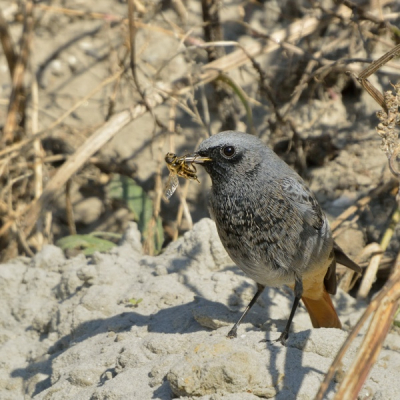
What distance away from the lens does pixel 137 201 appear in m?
5.01

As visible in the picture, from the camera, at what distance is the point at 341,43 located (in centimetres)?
542

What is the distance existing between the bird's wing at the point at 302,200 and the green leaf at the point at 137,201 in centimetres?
→ 168

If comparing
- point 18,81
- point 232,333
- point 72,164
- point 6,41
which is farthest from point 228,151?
point 6,41

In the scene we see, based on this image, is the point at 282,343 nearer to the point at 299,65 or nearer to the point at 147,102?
the point at 147,102

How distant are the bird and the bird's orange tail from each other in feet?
1.33

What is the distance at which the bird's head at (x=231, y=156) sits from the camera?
329cm

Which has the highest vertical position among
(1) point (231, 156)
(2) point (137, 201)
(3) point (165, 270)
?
(1) point (231, 156)

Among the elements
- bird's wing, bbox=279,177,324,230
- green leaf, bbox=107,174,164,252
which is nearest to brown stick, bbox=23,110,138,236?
green leaf, bbox=107,174,164,252

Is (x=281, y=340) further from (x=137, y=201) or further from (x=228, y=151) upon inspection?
(x=137, y=201)

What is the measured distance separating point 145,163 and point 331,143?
67.0 inches

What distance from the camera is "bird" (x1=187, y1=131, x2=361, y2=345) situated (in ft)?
10.6

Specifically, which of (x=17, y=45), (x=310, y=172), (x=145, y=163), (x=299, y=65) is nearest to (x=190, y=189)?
(x=145, y=163)

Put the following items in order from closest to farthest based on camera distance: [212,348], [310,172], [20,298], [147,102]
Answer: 1. [212,348]
2. [20,298]
3. [147,102]
4. [310,172]

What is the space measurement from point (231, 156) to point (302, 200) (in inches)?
17.9
